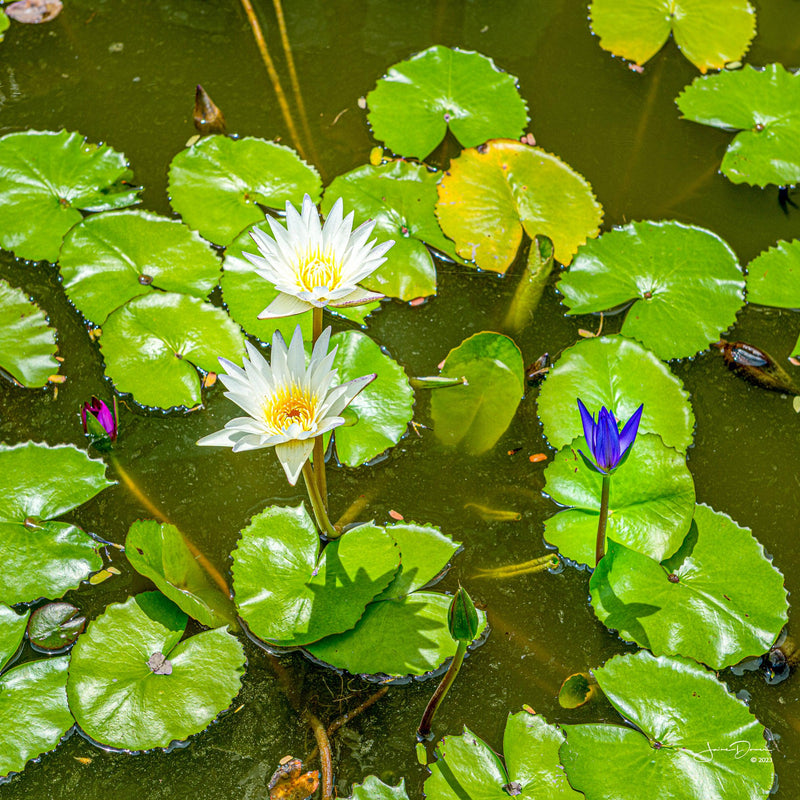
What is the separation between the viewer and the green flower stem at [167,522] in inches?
86.6

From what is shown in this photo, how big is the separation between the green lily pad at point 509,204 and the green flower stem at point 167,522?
1.33 meters

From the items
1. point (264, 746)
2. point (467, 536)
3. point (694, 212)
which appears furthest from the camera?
point (694, 212)

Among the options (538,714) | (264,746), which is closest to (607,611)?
(538,714)

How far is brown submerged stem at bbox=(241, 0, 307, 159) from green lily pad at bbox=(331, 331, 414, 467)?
3.47 feet

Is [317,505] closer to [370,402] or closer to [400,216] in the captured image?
[370,402]

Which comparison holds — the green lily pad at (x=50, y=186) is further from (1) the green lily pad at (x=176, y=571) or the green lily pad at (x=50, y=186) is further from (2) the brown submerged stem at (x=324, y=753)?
(2) the brown submerged stem at (x=324, y=753)

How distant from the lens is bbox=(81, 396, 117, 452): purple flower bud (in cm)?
239

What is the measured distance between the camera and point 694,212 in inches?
117

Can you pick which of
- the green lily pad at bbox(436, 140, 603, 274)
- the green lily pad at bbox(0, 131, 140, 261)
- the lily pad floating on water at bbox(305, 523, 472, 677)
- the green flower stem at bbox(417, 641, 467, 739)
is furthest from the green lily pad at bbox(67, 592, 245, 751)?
the green lily pad at bbox(436, 140, 603, 274)

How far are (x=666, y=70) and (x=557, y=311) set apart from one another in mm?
1403

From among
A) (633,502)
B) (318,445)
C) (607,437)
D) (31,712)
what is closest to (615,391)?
(633,502)

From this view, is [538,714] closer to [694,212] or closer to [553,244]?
[553,244]

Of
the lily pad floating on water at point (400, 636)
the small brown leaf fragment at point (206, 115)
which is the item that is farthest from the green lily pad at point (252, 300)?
the lily pad floating on water at point (400, 636)

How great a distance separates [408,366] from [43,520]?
1209 mm
